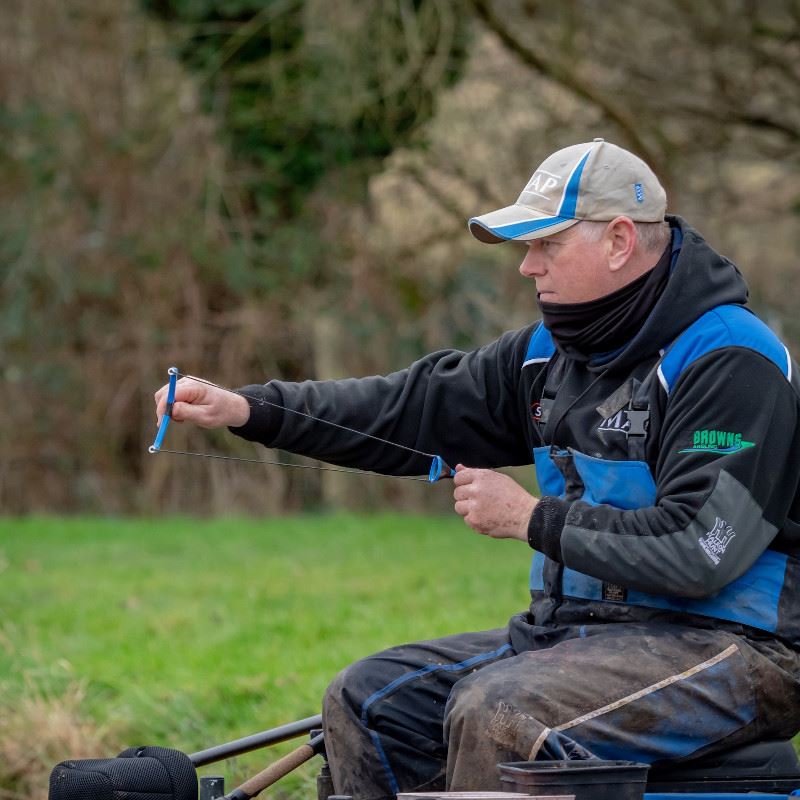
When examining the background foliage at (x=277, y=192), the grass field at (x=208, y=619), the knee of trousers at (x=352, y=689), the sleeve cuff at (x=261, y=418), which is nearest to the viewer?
the knee of trousers at (x=352, y=689)

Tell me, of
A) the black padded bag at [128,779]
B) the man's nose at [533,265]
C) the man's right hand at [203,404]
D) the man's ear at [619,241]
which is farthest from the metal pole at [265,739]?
the man's ear at [619,241]

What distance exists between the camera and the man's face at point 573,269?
3662mm

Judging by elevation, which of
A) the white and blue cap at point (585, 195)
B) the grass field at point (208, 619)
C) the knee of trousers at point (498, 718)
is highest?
the white and blue cap at point (585, 195)

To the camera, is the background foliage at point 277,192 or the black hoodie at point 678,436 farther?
the background foliage at point 277,192

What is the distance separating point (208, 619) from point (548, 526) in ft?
15.3

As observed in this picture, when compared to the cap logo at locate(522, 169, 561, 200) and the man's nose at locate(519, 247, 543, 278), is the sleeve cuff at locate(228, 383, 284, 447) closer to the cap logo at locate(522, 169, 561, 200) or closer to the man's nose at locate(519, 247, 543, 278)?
the man's nose at locate(519, 247, 543, 278)

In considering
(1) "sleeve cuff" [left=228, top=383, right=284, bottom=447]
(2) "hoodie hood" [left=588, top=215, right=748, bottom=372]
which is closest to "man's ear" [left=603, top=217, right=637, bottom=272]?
(2) "hoodie hood" [left=588, top=215, right=748, bottom=372]

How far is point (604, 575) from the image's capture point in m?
3.31

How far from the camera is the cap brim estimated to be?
3670 mm

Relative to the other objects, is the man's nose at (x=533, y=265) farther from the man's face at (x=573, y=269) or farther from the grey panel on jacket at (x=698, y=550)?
the grey panel on jacket at (x=698, y=550)

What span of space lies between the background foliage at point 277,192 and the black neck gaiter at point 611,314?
9.05 m

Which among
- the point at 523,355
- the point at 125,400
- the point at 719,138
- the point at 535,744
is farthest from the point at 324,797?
the point at 125,400

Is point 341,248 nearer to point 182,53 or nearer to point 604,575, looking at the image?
point 182,53

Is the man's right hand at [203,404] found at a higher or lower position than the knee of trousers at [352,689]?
higher
